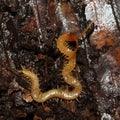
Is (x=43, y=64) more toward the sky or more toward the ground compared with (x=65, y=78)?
more toward the sky

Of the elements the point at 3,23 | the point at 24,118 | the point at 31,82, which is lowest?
the point at 24,118

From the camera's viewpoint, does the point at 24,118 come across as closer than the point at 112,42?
No

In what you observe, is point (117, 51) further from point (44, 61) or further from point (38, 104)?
point (38, 104)

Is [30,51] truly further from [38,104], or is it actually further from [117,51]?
[117,51]

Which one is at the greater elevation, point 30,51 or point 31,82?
point 30,51

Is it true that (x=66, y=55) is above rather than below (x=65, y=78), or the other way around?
above

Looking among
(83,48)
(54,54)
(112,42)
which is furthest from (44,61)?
(112,42)

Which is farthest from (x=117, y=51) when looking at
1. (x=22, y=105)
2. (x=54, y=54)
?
(x=22, y=105)
